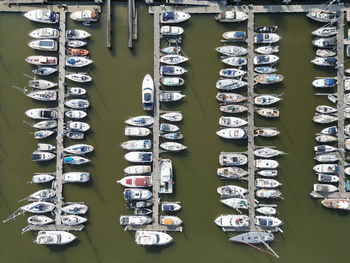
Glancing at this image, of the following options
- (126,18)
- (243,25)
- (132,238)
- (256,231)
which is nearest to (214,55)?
(243,25)

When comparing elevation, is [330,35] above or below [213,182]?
above

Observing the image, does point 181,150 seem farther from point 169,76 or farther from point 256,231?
point 256,231

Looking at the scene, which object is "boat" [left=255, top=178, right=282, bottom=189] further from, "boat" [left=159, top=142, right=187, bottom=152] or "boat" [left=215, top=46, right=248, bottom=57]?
"boat" [left=215, top=46, right=248, bottom=57]

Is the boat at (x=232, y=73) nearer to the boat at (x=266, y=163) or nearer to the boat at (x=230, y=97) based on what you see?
the boat at (x=230, y=97)

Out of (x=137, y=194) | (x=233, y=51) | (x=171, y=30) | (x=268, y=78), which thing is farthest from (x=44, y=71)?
(x=268, y=78)

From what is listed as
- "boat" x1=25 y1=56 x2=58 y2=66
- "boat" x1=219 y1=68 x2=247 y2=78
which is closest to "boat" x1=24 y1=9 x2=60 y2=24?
"boat" x1=25 y1=56 x2=58 y2=66

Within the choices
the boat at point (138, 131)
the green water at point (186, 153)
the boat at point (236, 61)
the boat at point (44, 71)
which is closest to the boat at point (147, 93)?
the green water at point (186, 153)

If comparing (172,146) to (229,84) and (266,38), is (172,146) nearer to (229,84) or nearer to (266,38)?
(229,84)
